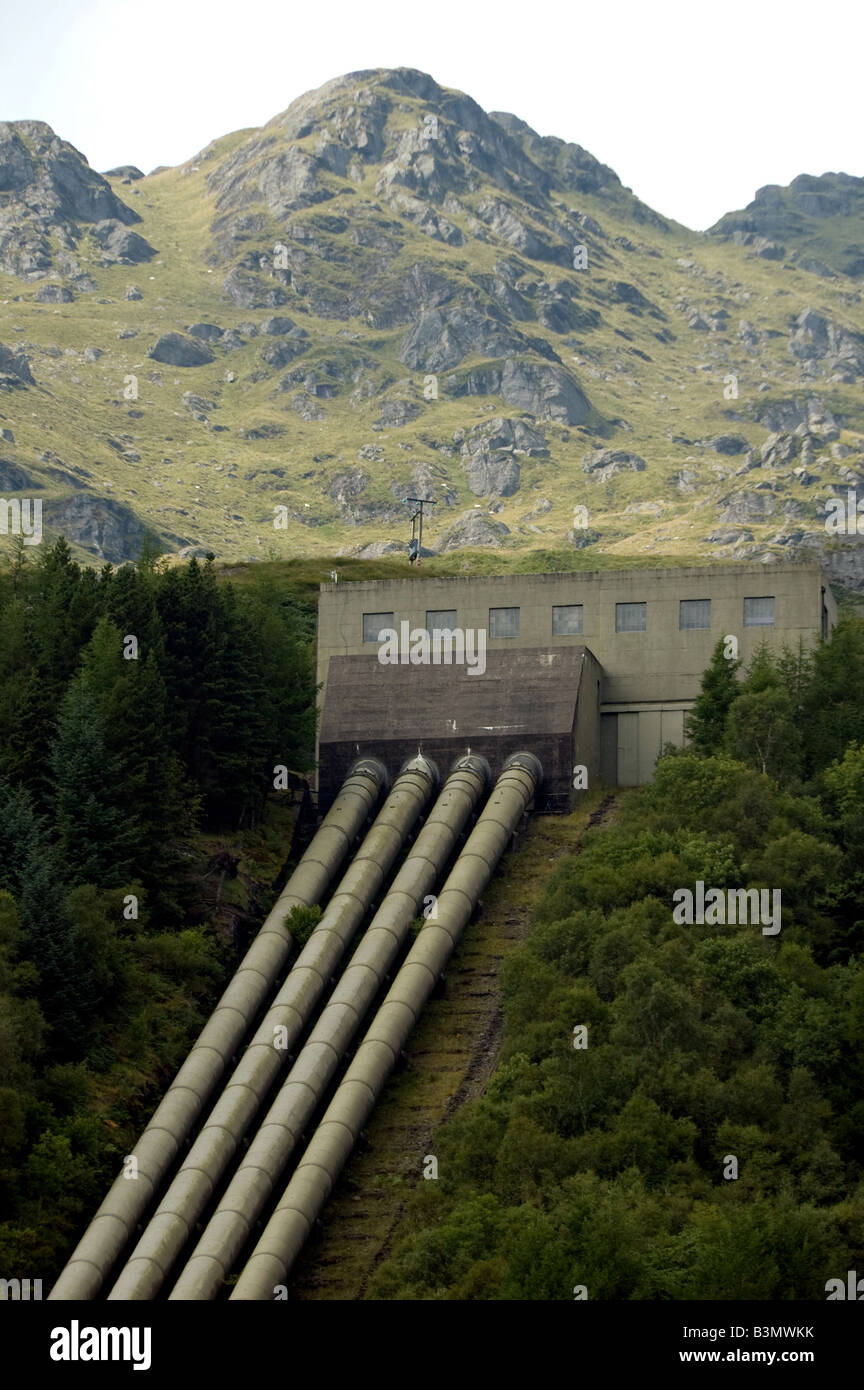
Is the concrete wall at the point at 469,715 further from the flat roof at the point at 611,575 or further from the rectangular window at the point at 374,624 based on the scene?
the flat roof at the point at 611,575

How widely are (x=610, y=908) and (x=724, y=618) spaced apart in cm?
2276

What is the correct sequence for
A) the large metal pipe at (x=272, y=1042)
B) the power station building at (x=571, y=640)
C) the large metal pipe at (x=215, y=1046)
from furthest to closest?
the power station building at (x=571, y=640) → the large metal pipe at (x=272, y=1042) → the large metal pipe at (x=215, y=1046)

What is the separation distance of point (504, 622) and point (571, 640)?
114 inches

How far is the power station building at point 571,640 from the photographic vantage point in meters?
89.3

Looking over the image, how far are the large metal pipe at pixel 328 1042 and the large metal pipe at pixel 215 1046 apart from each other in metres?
2.25

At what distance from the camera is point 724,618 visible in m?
92.2

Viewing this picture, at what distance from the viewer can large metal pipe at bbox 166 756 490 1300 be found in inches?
2447

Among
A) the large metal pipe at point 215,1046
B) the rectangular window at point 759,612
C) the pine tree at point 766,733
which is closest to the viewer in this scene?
the large metal pipe at point 215,1046

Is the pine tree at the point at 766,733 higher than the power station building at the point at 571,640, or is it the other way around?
the power station building at the point at 571,640

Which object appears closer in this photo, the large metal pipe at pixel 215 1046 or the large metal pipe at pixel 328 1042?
the large metal pipe at pixel 215 1046

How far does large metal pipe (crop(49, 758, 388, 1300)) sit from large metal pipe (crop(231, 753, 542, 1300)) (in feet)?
13.2

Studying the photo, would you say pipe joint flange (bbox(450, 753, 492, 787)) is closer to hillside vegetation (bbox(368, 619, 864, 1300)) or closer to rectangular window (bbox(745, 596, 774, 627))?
hillside vegetation (bbox(368, 619, 864, 1300))

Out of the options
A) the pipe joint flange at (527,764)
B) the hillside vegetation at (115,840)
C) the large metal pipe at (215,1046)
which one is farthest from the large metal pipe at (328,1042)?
the hillside vegetation at (115,840)

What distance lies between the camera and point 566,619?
9288 cm
